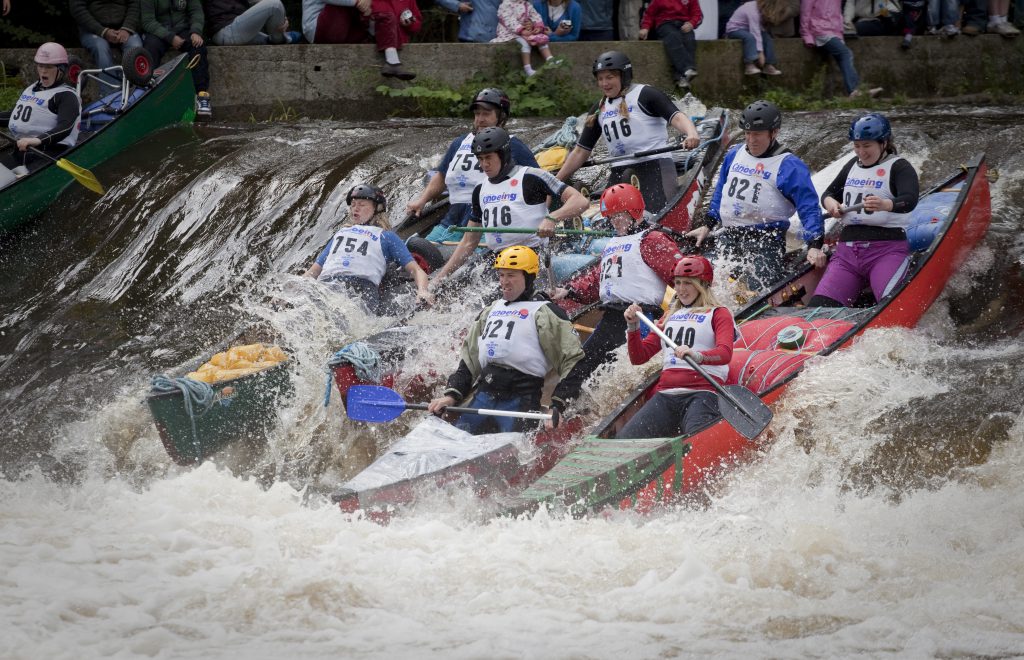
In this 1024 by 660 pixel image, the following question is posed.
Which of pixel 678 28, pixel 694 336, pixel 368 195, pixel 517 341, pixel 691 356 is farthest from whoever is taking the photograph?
pixel 678 28

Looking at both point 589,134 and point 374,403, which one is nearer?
point 374,403

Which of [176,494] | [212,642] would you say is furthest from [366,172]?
[212,642]

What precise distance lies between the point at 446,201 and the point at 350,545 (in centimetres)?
486

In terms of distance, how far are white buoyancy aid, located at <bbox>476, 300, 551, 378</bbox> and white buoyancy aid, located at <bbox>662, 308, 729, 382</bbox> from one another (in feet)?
2.64

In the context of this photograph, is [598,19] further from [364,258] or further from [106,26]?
[364,258]

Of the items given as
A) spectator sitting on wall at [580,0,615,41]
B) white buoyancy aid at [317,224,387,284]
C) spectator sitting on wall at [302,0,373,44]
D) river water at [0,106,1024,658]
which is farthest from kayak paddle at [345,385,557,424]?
spectator sitting on wall at [580,0,615,41]

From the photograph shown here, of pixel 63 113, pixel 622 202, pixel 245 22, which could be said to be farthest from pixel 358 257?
pixel 245 22

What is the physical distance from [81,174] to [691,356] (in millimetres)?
7249

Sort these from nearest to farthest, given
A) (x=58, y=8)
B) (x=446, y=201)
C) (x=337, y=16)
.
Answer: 1. (x=446, y=201)
2. (x=337, y=16)
3. (x=58, y=8)

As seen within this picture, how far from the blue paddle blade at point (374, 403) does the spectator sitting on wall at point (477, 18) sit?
326 inches

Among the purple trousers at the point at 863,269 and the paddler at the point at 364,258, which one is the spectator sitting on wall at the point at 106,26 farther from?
the purple trousers at the point at 863,269

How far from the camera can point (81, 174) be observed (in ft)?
37.9

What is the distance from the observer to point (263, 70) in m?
14.5

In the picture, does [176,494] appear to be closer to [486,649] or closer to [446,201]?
[486,649]
